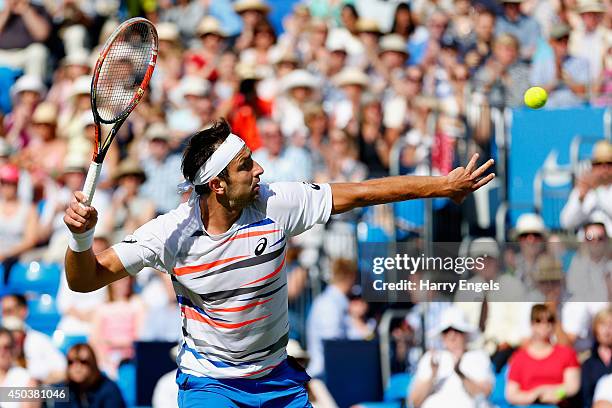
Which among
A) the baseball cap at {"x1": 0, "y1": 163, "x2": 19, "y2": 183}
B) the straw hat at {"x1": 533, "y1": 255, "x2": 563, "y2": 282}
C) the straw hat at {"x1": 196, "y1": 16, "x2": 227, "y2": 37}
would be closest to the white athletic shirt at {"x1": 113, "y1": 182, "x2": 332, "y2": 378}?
the straw hat at {"x1": 533, "y1": 255, "x2": 563, "y2": 282}

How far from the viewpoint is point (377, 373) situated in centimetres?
887

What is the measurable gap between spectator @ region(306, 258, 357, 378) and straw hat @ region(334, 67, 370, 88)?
2.49m

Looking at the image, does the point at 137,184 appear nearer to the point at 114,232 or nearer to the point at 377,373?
the point at 114,232

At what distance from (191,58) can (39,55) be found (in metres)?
1.91

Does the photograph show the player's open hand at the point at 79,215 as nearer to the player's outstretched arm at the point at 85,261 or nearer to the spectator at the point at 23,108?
the player's outstretched arm at the point at 85,261

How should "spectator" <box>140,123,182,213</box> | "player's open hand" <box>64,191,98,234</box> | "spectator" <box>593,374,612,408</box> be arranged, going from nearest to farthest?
"player's open hand" <box>64,191,98,234</box> < "spectator" <box>593,374,612,408</box> < "spectator" <box>140,123,182,213</box>

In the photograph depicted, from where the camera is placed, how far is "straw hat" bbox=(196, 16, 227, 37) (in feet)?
41.3

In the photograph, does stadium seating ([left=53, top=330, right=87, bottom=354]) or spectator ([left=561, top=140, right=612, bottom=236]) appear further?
stadium seating ([left=53, top=330, right=87, bottom=354])

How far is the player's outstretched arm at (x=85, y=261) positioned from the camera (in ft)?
16.1

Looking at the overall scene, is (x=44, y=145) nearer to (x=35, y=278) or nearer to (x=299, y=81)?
(x=35, y=278)

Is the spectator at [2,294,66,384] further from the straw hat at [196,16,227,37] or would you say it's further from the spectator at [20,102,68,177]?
the straw hat at [196,16,227,37]

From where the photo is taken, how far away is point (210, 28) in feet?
41.3

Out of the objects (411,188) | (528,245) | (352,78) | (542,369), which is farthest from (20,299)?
(411,188)

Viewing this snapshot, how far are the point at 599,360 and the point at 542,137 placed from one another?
2564 mm
